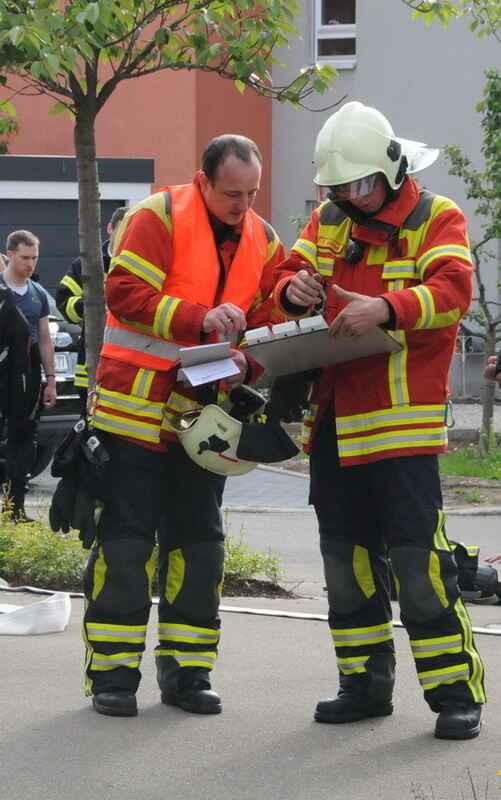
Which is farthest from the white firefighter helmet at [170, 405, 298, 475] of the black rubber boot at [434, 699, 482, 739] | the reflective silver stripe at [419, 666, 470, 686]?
the black rubber boot at [434, 699, 482, 739]

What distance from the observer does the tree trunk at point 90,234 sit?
7.39 meters

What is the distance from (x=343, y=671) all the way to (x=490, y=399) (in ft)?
31.2

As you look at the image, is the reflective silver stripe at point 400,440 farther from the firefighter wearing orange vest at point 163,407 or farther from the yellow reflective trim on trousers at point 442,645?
the yellow reflective trim on trousers at point 442,645

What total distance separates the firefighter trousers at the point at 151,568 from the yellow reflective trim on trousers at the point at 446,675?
0.83m

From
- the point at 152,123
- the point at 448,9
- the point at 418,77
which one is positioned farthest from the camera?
the point at 418,77

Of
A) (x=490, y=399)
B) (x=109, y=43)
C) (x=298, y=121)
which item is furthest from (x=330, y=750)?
(x=298, y=121)

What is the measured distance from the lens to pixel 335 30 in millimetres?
21859

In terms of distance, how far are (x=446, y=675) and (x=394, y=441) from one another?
2.47 ft

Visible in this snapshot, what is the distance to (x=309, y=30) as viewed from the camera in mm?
21797

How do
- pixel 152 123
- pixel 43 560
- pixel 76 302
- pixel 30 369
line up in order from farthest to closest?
pixel 152 123, pixel 30 369, pixel 76 302, pixel 43 560

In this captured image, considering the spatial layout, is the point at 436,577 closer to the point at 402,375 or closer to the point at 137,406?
the point at 402,375

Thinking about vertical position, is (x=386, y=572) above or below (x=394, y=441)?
below

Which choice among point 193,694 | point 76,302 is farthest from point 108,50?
point 193,694

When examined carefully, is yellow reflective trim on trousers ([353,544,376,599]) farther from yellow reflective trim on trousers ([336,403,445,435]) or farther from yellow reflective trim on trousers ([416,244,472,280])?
yellow reflective trim on trousers ([416,244,472,280])
